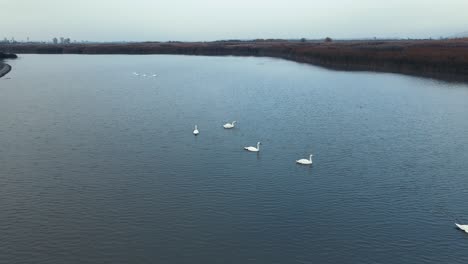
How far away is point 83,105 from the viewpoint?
5212 cm

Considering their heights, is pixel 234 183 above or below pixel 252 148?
below

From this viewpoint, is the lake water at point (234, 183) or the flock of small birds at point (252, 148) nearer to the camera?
the lake water at point (234, 183)

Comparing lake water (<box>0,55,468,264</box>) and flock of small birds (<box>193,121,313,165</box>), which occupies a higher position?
flock of small birds (<box>193,121,313,165</box>)

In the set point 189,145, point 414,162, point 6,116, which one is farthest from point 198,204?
point 6,116

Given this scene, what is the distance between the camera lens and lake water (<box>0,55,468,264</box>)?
18.7 m

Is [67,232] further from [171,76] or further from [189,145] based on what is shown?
[171,76]

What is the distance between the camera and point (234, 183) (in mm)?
25641

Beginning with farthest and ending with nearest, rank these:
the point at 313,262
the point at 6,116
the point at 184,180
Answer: the point at 6,116 → the point at 184,180 → the point at 313,262

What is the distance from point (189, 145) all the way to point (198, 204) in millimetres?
11119

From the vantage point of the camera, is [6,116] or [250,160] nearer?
[250,160]

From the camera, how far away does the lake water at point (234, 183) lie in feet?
61.3

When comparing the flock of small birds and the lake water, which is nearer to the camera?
the lake water

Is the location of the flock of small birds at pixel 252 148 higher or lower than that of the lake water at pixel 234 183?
higher

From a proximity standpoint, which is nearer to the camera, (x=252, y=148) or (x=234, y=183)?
(x=234, y=183)
